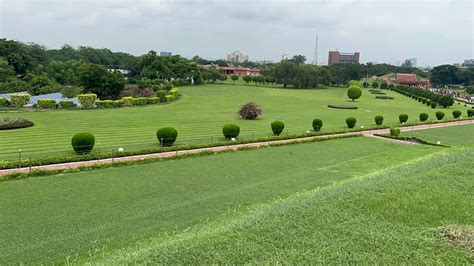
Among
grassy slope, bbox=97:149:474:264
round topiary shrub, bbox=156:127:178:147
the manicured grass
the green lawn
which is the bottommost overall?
the manicured grass

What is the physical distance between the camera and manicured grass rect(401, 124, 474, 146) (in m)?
25.9

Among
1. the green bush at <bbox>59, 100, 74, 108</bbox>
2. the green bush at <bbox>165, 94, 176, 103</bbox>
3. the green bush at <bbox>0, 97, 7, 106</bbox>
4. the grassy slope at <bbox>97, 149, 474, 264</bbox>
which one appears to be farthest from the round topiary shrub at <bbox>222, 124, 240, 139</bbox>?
the green bush at <bbox>165, 94, 176, 103</bbox>

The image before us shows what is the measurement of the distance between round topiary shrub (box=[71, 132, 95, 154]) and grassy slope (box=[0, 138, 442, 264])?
9.71ft

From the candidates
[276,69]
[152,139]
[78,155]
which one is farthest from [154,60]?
[78,155]

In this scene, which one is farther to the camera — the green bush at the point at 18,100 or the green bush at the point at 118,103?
the green bush at the point at 118,103

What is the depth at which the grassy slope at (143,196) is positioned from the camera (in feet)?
29.4

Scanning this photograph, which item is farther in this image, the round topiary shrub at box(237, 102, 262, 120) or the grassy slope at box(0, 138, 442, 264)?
the round topiary shrub at box(237, 102, 262, 120)

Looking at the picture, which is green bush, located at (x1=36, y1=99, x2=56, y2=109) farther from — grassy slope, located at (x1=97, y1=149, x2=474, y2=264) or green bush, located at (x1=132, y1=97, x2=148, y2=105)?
grassy slope, located at (x1=97, y1=149, x2=474, y2=264)

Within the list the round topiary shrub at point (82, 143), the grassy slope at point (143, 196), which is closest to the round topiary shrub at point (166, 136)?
the grassy slope at point (143, 196)

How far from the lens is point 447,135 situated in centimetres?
2839

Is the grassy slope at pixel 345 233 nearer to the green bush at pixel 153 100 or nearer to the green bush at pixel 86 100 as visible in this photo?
the green bush at pixel 86 100

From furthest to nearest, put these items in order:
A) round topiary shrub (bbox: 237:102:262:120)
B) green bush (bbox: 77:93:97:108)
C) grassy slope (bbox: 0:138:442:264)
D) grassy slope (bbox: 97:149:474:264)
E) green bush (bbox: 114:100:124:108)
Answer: green bush (bbox: 114:100:124:108), green bush (bbox: 77:93:97:108), round topiary shrub (bbox: 237:102:262:120), grassy slope (bbox: 0:138:442:264), grassy slope (bbox: 97:149:474:264)

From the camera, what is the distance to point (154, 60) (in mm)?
75812

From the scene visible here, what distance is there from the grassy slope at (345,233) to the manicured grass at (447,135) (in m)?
18.9
